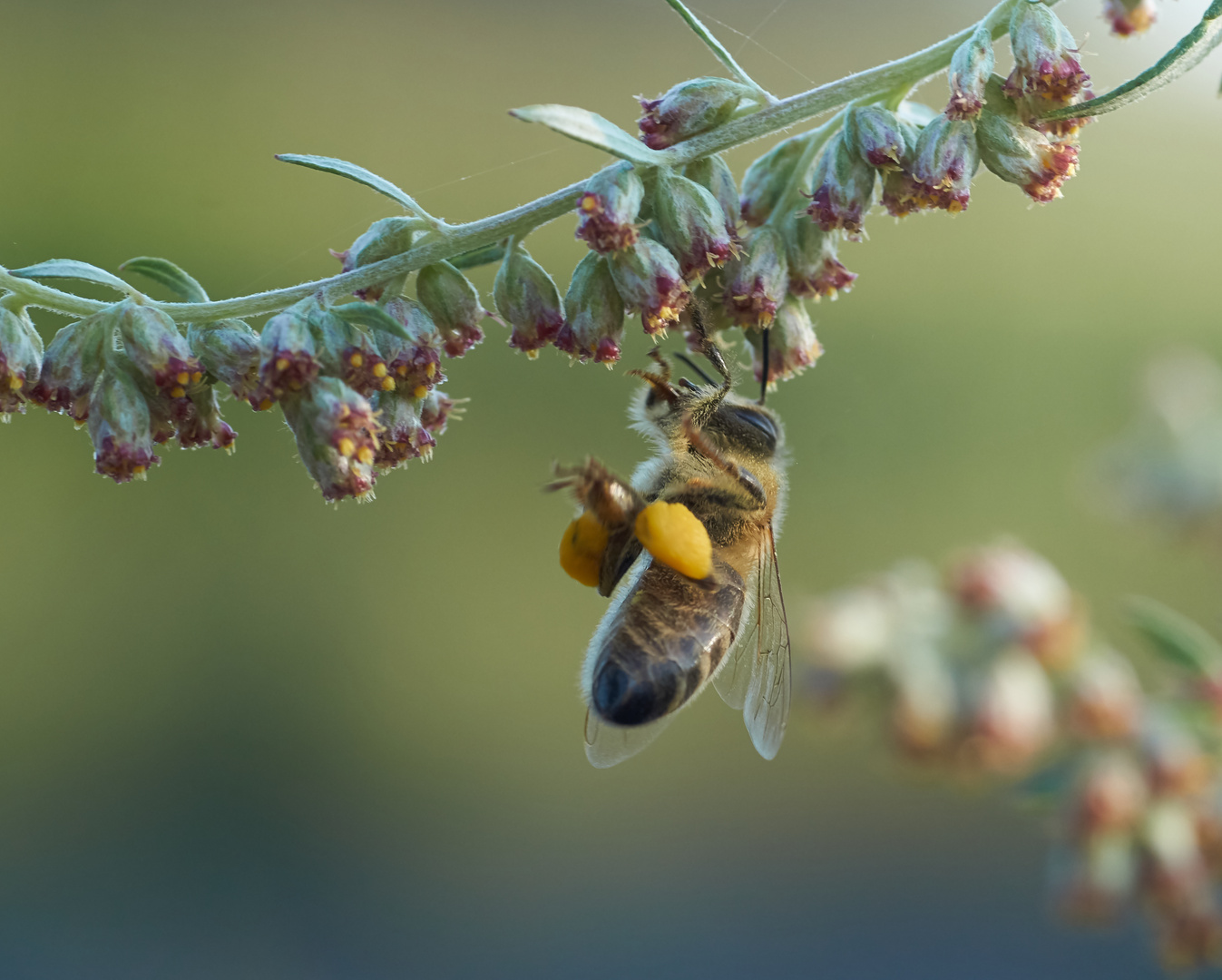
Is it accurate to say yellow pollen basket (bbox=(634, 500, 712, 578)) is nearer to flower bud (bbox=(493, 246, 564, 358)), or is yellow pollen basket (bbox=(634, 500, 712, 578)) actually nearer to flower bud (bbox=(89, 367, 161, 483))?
flower bud (bbox=(493, 246, 564, 358))

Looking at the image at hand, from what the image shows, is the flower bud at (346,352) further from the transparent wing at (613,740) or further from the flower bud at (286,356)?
the transparent wing at (613,740)

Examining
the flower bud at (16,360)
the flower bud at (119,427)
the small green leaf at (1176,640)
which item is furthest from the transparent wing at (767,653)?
the flower bud at (16,360)

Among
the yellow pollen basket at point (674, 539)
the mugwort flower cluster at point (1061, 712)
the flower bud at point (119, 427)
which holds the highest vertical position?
the flower bud at point (119, 427)

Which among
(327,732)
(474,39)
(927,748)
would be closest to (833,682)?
(927,748)

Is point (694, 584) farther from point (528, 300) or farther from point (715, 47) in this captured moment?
point (715, 47)

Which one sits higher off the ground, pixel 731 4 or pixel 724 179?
pixel 731 4

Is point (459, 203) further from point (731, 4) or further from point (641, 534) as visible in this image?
point (641, 534)

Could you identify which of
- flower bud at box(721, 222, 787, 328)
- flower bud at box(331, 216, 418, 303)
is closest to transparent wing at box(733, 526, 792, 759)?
flower bud at box(721, 222, 787, 328)
